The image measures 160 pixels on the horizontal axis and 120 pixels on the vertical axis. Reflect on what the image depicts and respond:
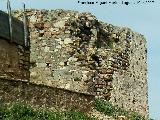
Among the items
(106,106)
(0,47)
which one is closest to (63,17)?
(106,106)

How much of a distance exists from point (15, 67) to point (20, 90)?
2246 millimetres

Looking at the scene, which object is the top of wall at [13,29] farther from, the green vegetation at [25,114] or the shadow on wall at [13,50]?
the green vegetation at [25,114]

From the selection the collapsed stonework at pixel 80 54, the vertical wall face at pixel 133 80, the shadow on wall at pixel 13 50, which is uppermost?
the shadow on wall at pixel 13 50

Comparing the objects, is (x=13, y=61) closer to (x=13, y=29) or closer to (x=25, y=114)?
(x=13, y=29)

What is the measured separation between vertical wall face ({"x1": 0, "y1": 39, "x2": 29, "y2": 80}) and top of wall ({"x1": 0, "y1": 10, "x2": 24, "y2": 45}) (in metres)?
0.15

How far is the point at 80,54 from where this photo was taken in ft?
66.2

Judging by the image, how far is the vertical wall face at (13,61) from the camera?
51.6ft

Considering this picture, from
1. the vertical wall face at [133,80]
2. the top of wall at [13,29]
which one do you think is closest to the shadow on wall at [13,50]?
the top of wall at [13,29]

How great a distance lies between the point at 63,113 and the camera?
15.1m

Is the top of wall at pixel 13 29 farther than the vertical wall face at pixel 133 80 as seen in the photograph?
No

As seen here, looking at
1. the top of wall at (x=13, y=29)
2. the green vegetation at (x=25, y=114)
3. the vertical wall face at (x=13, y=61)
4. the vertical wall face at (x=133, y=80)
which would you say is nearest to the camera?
the green vegetation at (x=25, y=114)

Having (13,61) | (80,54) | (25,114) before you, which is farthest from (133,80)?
(25,114)

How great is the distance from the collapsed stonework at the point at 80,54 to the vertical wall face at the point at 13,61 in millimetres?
2945

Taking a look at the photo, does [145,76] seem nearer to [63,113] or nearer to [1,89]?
[63,113]
